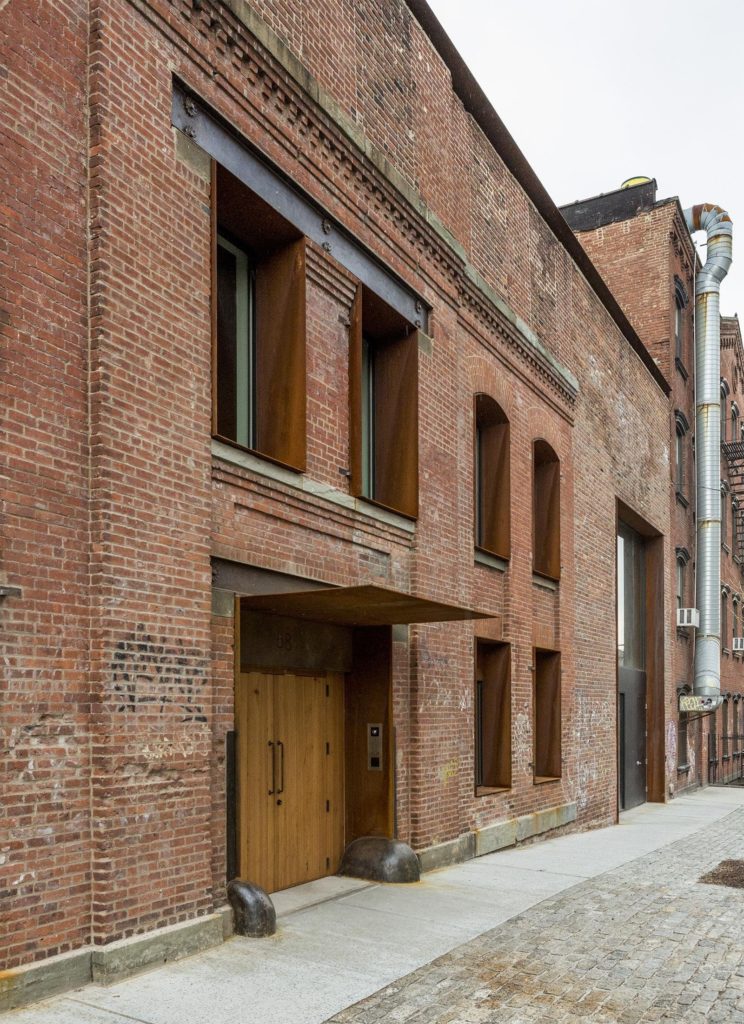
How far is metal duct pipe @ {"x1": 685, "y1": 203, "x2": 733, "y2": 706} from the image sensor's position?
83.9 ft

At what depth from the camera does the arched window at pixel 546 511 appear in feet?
51.8

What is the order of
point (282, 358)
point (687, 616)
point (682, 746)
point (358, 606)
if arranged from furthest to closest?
1. point (682, 746)
2. point (687, 616)
3. point (282, 358)
4. point (358, 606)

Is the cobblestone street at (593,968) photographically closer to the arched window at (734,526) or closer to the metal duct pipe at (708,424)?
the metal duct pipe at (708,424)

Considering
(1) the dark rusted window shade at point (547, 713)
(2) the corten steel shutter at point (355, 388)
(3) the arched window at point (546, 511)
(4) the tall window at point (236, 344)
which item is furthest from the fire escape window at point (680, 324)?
(4) the tall window at point (236, 344)

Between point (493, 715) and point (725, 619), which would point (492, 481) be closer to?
point (493, 715)

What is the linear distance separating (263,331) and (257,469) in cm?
151

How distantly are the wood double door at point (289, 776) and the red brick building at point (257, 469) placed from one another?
39 millimetres

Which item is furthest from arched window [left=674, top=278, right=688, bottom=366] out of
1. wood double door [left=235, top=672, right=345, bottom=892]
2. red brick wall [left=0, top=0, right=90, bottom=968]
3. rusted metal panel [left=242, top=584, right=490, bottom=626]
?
red brick wall [left=0, top=0, right=90, bottom=968]

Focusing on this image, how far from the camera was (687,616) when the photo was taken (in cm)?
2456

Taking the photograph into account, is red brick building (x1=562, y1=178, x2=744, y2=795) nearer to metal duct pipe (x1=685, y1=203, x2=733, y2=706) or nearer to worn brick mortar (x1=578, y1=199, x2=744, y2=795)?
worn brick mortar (x1=578, y1=199, x2=744, y2=795)

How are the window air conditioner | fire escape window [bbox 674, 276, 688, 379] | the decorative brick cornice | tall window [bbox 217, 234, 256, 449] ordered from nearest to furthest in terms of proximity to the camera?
the decorative brick cornice → tall window [bbox 217, 234, 256, 449] → the window air conditioner → fire escape window [bbox 674, 276, 688, 379]

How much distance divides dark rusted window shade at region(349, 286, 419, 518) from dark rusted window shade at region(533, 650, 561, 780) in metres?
5.39

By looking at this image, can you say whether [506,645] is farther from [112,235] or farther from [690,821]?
[112,235]

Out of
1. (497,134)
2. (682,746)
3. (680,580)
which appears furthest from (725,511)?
(497,134)
